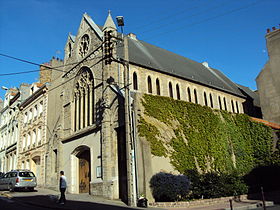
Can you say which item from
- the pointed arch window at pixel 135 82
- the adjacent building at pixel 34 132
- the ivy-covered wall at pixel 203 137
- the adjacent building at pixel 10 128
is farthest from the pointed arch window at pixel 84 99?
the adjacent building at pixel 10 128

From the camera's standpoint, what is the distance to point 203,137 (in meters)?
18.8

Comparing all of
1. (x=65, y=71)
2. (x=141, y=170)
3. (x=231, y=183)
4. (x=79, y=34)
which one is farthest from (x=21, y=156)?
(x=231, y=183)

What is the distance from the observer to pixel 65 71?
2436 centimetres

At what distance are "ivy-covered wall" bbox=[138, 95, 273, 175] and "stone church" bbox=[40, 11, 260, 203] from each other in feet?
3.22

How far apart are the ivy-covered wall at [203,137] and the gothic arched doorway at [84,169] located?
6.25 meters

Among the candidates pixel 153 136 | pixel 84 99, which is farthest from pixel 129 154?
pixel 84 99

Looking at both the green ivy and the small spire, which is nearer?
the green ivy

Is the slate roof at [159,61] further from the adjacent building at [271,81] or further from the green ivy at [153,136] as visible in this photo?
the green ivy at [153,136]

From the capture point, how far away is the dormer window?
2215 cm

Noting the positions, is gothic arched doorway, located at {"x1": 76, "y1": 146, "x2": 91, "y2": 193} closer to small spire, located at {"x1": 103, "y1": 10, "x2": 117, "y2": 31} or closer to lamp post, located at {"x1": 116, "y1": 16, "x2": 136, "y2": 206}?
lamp post, located at {"x1": 116, "y1": 16, "x2": 136, "y2": 206}

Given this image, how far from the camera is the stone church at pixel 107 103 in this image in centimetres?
1533

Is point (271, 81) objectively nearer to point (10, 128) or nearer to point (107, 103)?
A: point (107, 103)

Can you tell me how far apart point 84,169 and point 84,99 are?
538 centimetres

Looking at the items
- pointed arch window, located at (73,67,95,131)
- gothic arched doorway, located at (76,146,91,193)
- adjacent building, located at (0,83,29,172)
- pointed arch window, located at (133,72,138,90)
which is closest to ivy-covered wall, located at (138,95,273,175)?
pointed arch window, located at (133,72,138,90)
